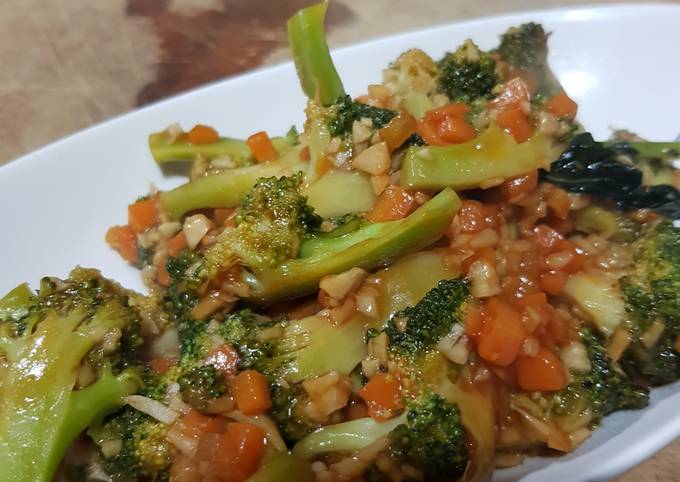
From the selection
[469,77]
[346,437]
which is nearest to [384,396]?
[346,437]

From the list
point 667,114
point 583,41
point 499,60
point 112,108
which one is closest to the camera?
point 499,60

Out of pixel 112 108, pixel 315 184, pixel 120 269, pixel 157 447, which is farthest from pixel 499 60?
pixel 112 108

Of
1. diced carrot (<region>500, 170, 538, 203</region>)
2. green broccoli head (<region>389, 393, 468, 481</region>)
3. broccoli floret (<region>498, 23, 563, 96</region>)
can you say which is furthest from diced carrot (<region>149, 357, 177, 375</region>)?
broccoli floret (<region>498, 23, 563, 96</region>)

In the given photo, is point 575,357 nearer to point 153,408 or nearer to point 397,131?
point 397,131

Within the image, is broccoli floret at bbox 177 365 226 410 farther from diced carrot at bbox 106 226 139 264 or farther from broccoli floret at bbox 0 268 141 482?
diced carrot at bbox 106 226 139 264

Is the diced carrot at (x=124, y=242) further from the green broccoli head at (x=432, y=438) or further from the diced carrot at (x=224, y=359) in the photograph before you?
the green broccoli head at (x=432, y=438)

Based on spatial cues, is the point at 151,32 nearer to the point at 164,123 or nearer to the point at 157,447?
the point at 164,123
